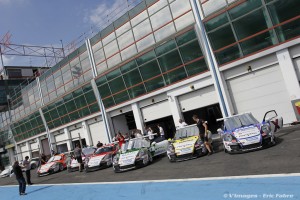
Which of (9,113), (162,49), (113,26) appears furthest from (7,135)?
(162,49)

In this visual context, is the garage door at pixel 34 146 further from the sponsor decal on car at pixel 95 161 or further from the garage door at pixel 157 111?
the sponsor decal on car at pixel 95 161

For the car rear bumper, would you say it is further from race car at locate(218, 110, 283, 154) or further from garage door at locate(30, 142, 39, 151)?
garage door at locate(30, 142, 39, 151)

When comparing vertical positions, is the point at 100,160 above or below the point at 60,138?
below

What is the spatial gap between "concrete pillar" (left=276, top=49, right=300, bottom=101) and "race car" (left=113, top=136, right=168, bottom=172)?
762 centimetres

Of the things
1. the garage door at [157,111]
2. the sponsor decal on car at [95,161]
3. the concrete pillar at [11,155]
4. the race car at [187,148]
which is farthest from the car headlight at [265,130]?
the concrete pillar at [11,155]

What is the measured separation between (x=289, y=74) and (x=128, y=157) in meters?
9.70

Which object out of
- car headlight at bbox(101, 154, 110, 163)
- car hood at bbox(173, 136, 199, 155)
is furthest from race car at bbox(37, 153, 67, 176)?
car hood at bbox(173, 136, 199, 155)

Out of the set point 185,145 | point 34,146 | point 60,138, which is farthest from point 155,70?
point 34,146

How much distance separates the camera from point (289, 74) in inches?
589

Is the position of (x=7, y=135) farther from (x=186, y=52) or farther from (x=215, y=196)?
(x=215, y=196)

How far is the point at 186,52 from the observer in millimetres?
19625

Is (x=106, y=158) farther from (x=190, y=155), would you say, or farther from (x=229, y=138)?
(x=229, y=138)

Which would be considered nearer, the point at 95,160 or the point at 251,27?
the point at 95,160

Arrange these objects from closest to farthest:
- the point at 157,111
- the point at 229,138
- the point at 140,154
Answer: the point at 229,138
the point at 140,154
the point at 157,111
